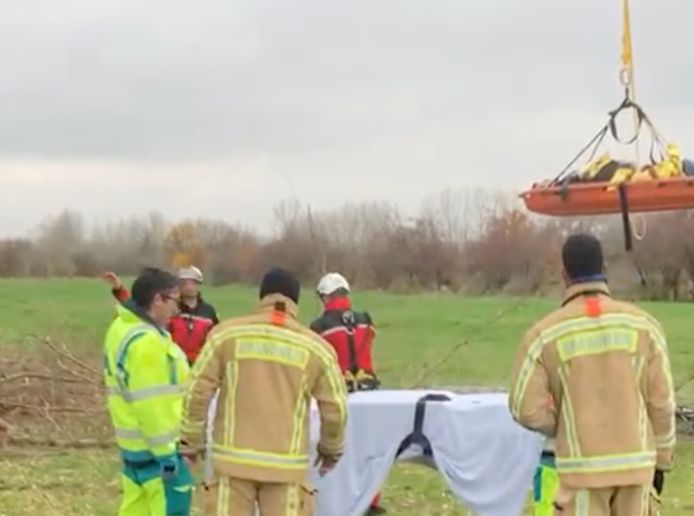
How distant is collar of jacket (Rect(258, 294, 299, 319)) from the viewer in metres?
6.27

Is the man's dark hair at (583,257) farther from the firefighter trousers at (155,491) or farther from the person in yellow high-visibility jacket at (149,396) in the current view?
the firefighter trousers at (155,491)

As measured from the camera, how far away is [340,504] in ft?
26.1

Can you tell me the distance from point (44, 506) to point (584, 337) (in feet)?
20.4

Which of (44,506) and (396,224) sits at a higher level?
(396,224)

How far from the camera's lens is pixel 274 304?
627 centimetres

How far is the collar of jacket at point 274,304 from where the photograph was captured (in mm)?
6270

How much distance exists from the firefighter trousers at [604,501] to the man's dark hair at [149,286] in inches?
92.3

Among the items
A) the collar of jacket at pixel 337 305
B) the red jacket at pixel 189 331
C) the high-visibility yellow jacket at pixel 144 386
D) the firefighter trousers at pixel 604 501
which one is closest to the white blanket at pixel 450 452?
the high-visibility yellow jacket at pixel 144 386

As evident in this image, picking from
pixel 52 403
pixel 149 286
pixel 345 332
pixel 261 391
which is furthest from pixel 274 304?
pixel 52 403

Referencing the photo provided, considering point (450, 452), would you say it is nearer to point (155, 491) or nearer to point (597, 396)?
point (155, 491)

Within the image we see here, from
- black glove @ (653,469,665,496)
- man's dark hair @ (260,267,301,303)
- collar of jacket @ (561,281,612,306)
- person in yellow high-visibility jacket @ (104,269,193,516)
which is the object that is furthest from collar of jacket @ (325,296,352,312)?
collar of jacket @ (561,281,612,306)

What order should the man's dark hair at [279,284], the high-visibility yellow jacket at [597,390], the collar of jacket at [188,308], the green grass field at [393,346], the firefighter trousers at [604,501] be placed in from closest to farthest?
the high-visibility yellow jacket at [597,390], the firefighter trousers at [604,501], the man's dark hair at [279,284], the green grass field at [393,346], the collar of jacket at [188,308]

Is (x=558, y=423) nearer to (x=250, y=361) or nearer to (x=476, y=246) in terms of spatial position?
(x=250, y=361)

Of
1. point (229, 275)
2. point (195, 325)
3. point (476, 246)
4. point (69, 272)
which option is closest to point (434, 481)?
point (195, 325)
